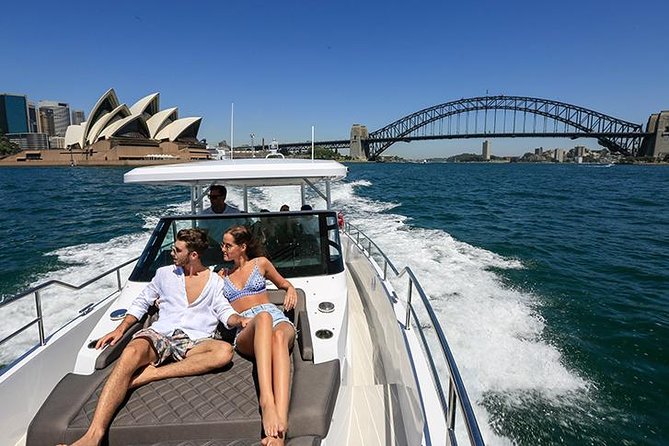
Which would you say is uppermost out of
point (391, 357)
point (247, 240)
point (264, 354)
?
point (247, 240)

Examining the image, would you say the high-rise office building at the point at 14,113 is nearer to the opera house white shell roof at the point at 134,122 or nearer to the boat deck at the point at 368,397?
the opera house white shell roof at the point at 134,122

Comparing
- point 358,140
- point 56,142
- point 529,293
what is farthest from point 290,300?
point 56,142

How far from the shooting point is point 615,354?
5477mm

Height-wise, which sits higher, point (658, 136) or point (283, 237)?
point (658, 136)

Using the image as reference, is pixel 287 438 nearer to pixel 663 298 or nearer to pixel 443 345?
pixel 443 345

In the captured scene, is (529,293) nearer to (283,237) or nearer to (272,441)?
(283,237)

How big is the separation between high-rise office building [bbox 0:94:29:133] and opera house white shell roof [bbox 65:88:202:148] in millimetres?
142373

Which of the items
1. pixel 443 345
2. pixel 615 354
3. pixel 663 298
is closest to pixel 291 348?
pixel 443 345

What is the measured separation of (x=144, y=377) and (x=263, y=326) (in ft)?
2.70

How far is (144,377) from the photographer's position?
8.45ft

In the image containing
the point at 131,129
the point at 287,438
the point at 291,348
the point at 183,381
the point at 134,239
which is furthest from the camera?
the point at 131,129

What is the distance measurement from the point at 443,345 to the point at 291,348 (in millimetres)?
1112

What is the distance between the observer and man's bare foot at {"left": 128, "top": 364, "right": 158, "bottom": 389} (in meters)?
2.54

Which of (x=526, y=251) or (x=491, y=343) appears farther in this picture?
(x=526, y=251)
